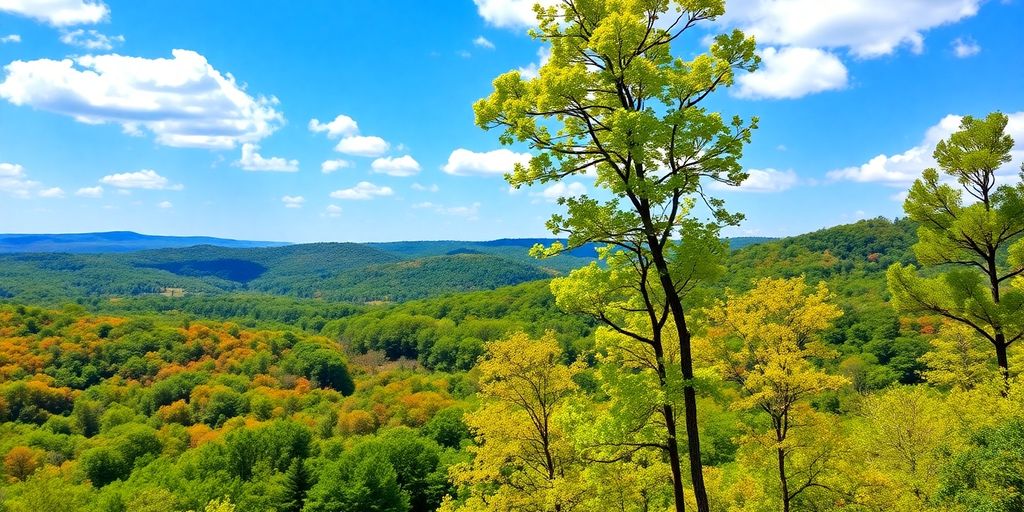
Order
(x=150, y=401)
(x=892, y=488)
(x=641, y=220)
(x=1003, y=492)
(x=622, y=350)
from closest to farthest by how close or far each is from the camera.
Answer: (x=641, y=220) → (x=622, y=350) → (x=1003, y=492) → (x=892, y=488) → (x=150, y=401)

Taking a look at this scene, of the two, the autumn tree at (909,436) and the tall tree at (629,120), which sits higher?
the tall tree at (629,120)

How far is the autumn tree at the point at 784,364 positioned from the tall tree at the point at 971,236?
2.89 m

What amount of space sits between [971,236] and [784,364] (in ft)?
19.9

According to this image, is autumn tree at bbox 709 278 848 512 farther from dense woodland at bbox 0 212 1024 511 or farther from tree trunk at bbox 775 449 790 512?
dense woodland at bbox 0 212 1024 511

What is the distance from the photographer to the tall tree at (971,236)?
13.9m

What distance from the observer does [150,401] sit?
7925 centimetres

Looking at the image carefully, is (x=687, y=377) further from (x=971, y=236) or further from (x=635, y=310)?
(x=971, y=236)

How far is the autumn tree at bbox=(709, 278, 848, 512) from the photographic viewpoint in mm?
14156

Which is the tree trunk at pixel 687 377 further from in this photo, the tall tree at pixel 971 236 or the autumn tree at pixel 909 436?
the autumn tree at pixel 909 436

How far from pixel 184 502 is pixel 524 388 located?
26.4 m

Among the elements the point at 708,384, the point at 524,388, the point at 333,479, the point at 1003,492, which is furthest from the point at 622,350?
the point at 333,479

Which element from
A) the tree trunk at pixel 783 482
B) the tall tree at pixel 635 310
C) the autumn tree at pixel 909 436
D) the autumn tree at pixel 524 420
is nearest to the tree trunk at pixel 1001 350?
the autumn tree at pixel 909 436

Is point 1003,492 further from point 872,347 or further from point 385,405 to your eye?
point 872,347

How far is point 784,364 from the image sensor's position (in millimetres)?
14172
